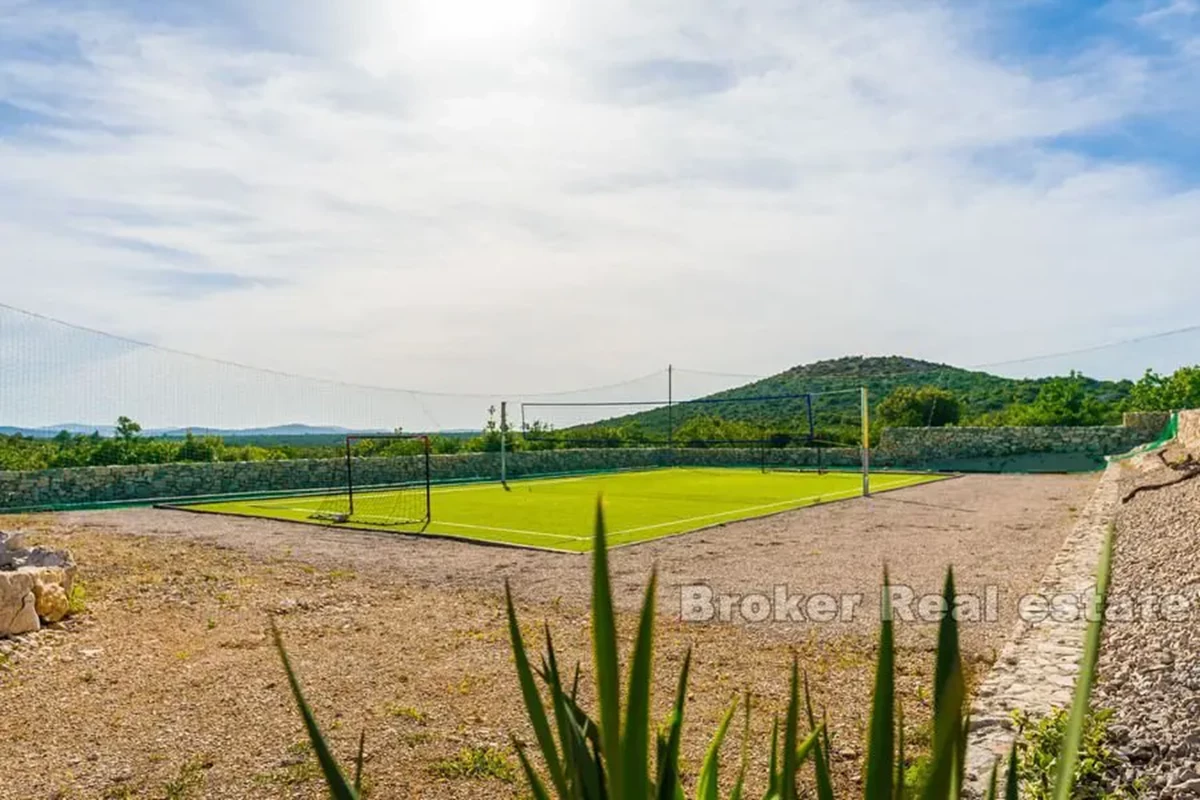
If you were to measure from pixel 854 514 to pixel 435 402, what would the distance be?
1430cm

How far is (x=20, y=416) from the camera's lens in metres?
15.2

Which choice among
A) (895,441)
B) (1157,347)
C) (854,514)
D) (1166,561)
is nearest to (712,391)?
(895,441)

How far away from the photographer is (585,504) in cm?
1429

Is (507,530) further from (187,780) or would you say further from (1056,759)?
(1056,759)

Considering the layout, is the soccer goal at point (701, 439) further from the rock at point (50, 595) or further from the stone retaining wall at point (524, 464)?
the rock at point (50, 595)

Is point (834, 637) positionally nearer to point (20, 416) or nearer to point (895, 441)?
point (20, 416)

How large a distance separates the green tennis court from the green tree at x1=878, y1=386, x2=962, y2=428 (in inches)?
404

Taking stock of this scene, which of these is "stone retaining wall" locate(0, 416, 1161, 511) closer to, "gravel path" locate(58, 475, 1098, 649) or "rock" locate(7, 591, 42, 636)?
"gravel path" locate(58, 475, 1098, 649)

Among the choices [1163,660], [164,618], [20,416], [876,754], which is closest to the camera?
[876,754]

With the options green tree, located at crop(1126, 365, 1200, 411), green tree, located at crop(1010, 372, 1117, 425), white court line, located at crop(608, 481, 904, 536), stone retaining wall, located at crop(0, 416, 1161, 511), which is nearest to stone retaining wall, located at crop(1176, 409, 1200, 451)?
stone retaining wall, located at crop(0, 416, 1161, 511)

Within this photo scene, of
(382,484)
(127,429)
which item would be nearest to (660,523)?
(382,484)

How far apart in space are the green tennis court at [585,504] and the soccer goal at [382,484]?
0.15 m

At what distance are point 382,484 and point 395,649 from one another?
14.5 meters

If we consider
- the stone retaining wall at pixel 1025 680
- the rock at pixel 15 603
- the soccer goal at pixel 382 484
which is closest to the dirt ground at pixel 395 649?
the rock at pixel 15 603
